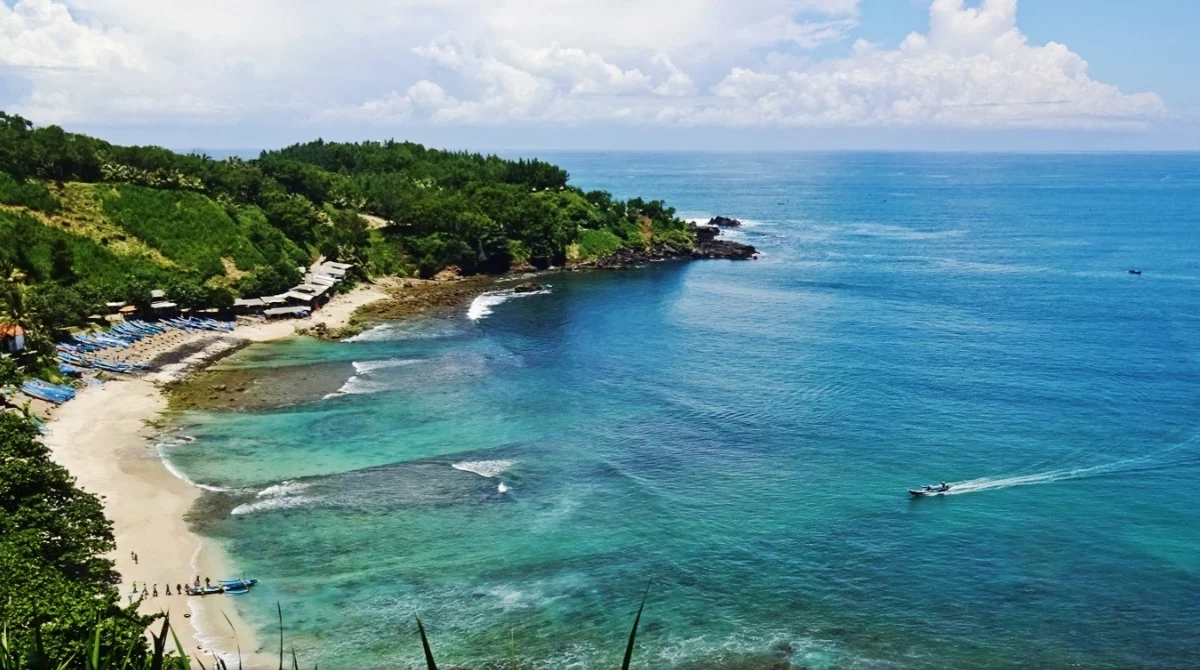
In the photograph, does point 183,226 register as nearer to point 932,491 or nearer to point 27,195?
point 27,195

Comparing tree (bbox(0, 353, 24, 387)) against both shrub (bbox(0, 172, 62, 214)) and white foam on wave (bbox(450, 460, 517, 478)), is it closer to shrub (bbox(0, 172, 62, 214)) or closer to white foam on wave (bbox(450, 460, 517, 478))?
white foam on wave (bbox(450, 460, 517, 478))

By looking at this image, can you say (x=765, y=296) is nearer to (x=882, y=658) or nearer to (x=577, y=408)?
(x=577, y=408)

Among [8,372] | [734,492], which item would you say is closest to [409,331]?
[8,372]

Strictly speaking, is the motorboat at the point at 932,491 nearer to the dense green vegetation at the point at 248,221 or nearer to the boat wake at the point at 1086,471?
the boat wake at the point at 1086,471

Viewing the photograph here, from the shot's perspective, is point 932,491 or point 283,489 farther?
point 283,489

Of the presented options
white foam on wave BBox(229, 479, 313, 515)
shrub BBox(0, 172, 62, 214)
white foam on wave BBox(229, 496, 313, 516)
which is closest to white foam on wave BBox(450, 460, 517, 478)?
white foam on wave BBox(229, 479, 313, 515)
